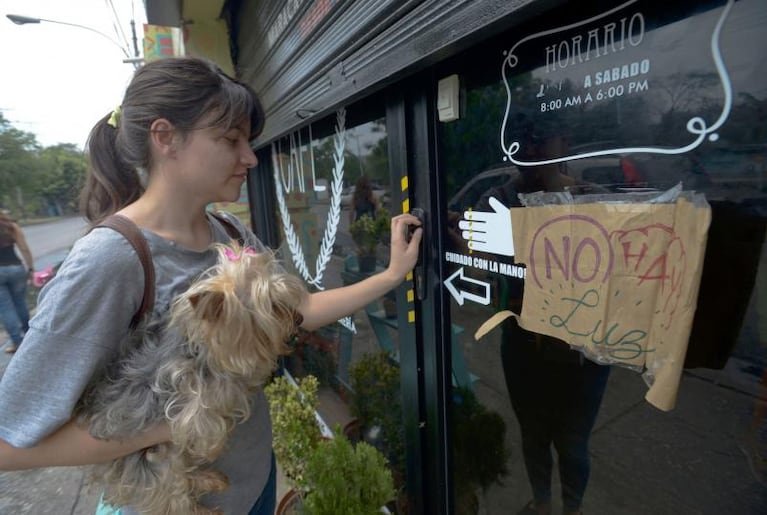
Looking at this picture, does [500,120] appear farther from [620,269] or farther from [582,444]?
[582,444]

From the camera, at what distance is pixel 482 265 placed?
1451 mm

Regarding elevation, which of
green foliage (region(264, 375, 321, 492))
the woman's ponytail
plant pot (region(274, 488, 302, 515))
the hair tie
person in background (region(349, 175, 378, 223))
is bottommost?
plant pot (region(274, 488, 302, 515))

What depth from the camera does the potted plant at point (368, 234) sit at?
205 cm

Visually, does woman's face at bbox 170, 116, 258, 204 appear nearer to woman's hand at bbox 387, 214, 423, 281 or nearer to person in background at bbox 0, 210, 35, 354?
woman's hand at bbox 387, 214, 423, 281

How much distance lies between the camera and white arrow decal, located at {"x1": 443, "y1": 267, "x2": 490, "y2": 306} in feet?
4.79

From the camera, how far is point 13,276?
19.3 ft

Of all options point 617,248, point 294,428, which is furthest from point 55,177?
point 617,248

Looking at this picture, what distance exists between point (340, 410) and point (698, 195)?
8.92 feet

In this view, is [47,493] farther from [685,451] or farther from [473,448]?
[685,451]

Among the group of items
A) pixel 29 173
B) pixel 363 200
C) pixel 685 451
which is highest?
pixel 29 173

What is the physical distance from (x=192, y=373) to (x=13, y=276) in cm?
690

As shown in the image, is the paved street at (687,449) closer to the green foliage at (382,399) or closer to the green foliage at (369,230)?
the green foliage at (382,399)

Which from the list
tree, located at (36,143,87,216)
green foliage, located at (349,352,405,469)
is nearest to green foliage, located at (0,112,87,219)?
tree, located at (36,143,87,216)

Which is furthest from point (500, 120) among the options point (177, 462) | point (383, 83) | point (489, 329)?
point (177, 462)
